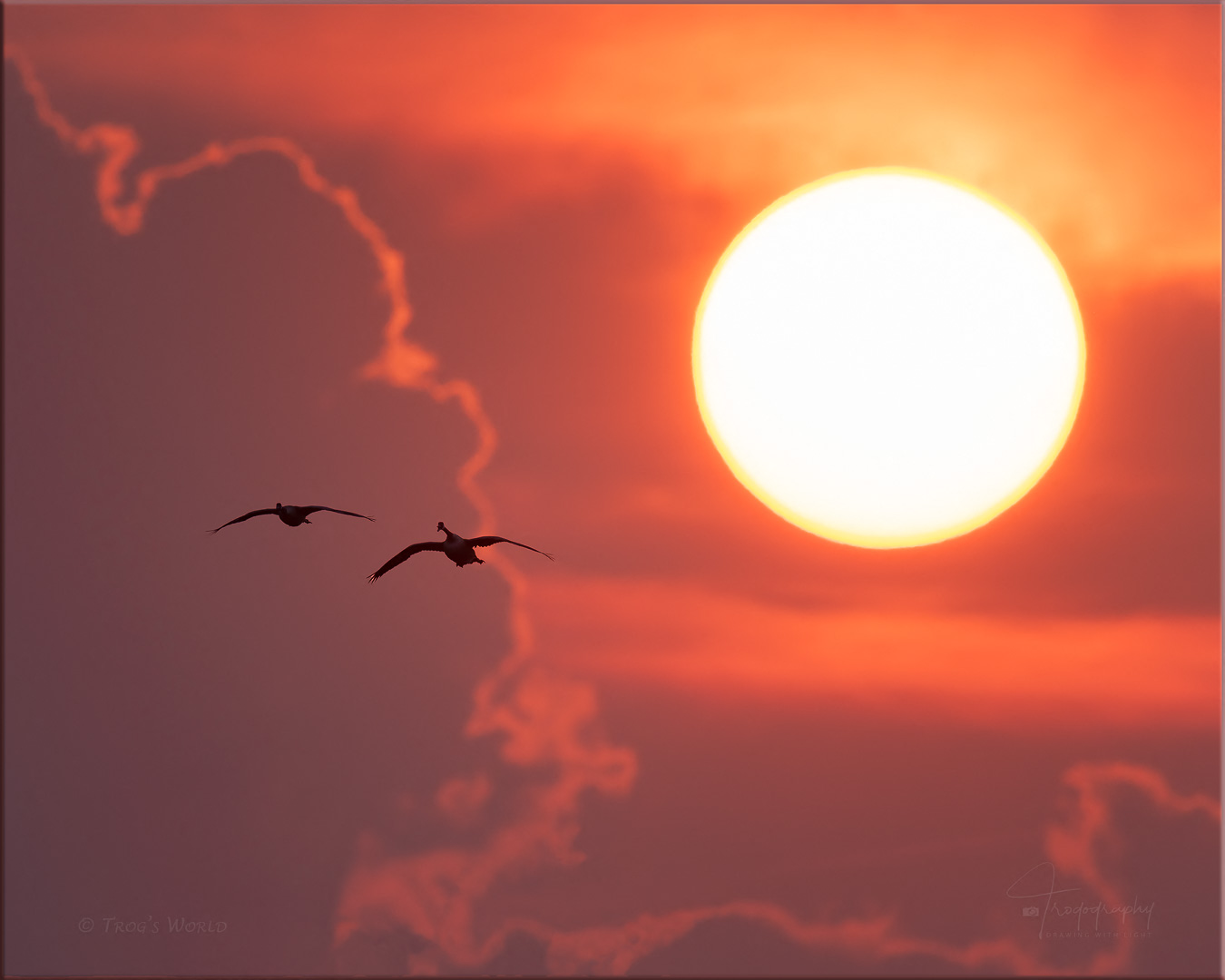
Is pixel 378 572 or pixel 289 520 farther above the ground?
pixel 289 520

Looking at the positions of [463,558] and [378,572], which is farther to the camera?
[463,558]

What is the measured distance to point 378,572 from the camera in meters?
66.6

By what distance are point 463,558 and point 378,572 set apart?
682cm

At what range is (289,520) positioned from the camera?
7400cm

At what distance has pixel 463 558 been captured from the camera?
238 feet

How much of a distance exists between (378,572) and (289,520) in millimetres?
9799

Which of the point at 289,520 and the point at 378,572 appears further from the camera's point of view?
the point at 289,520
